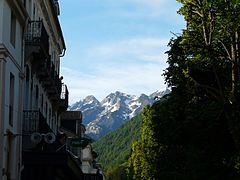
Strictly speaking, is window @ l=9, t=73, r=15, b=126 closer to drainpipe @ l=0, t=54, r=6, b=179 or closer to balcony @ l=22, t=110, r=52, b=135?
drainpipe @ l=0, t=54, r=6, b=179

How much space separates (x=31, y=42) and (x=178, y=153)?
57.7ft

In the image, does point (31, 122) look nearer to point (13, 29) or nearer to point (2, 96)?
point (13, 29)

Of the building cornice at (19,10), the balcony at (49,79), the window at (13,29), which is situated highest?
the building cornice at (19,10)

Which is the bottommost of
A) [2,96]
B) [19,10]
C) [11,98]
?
[2,96]

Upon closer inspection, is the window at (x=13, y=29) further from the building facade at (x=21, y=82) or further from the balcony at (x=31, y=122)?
the balcony at (x=31, y=122)

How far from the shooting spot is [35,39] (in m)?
30.5

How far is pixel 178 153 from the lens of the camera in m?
44.8

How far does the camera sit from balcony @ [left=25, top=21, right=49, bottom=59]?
30312 millimetres

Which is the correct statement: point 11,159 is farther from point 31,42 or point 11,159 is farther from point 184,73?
point 184,73

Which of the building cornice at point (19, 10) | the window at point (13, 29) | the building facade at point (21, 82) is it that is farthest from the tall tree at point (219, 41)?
the window at point (13, 29)

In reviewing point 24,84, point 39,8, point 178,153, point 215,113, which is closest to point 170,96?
point 178,153

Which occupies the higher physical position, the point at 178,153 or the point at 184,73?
the point at 184,73

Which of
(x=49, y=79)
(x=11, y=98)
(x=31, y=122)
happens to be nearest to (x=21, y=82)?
(x=11, y=98)

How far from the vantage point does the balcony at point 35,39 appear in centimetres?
3031
